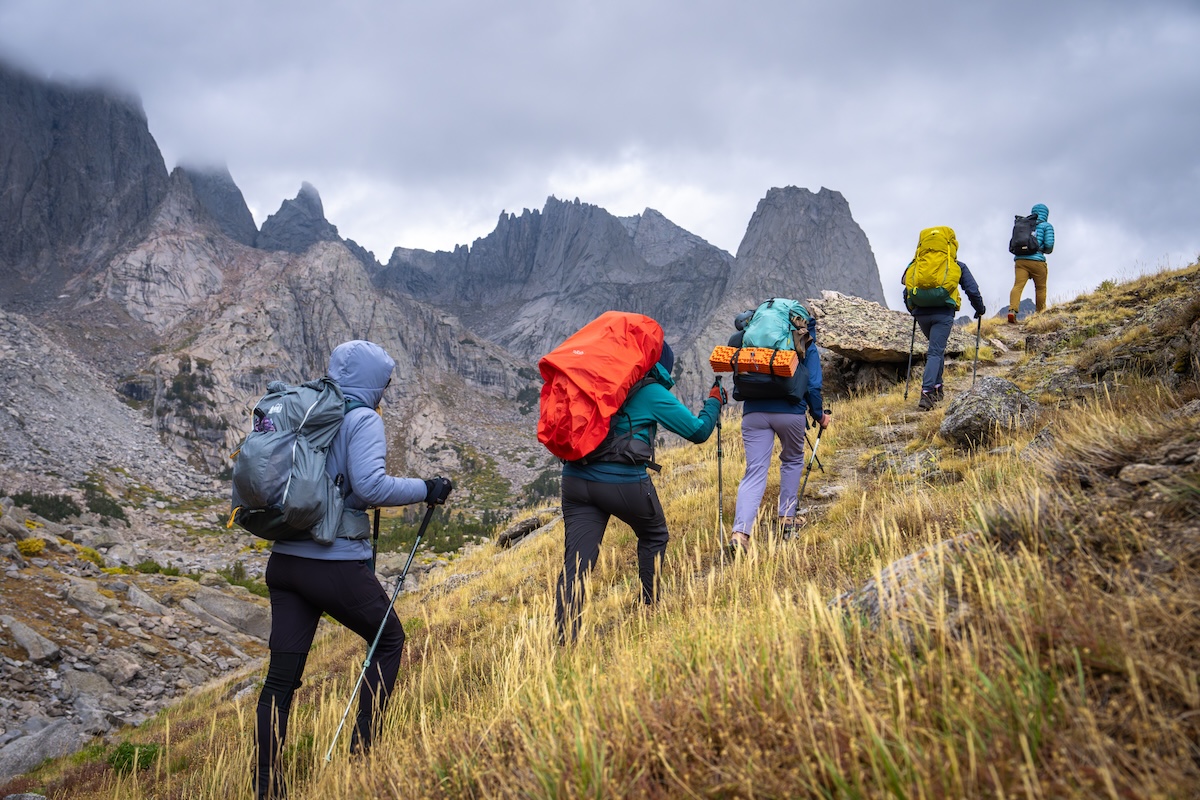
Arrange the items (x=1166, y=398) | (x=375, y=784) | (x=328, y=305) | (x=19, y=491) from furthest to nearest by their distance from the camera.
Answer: (x=328, y=305), (x=19, y=491), (x=1166, y=398), (x=375, y=784)

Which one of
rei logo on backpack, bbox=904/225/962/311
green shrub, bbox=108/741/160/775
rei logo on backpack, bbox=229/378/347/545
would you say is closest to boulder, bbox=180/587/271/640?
green shrub, bbox=108/741/160/775

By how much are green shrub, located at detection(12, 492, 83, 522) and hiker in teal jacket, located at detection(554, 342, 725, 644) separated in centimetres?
8160

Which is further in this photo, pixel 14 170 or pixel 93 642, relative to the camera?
pixel 14 170

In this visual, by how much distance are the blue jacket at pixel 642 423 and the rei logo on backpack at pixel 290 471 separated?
5.38 feet

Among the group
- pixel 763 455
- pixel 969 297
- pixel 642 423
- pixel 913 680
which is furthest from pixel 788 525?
pixel 969 297

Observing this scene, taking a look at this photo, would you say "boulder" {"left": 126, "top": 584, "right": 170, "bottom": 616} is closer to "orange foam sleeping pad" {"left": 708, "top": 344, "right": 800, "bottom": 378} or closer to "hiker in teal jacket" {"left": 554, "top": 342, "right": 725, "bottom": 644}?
"hiker in teal jacket" {"left": 554, "top": 342, "right": 725, "bottom": 644}

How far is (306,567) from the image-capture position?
3.99 metres

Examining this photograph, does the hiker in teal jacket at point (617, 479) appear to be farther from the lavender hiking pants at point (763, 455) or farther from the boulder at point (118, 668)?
the boulder at point (118, 668)

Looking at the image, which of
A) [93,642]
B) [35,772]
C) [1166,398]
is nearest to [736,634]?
[1166,398]

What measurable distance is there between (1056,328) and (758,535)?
12.1 meters

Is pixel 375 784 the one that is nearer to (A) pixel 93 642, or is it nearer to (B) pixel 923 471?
(B) pixel 923 471

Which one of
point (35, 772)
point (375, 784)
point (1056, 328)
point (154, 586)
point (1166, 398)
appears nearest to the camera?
point (375, 784)

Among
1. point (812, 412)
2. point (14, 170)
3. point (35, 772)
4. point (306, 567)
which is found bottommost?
point (35, 772)

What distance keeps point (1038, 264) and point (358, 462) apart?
50.9 ft
